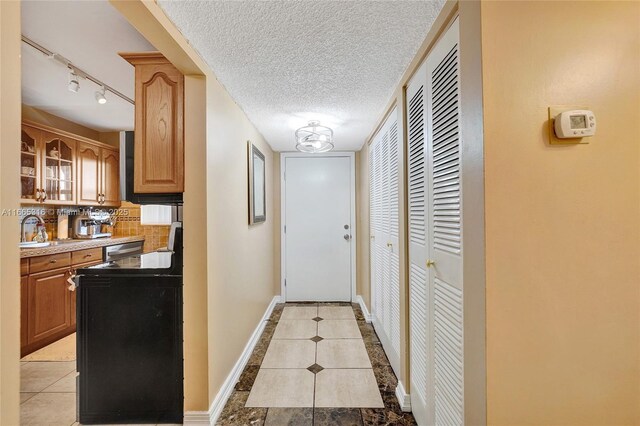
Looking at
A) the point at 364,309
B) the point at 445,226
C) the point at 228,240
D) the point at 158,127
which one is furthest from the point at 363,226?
the point at 158,127

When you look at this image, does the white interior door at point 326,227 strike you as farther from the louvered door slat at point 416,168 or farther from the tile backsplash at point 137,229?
the louvered door slat at point 416,168

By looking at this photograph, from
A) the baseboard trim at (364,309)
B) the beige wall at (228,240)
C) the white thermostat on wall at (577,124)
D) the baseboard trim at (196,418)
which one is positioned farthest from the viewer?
the baseboard trim at (364,309)

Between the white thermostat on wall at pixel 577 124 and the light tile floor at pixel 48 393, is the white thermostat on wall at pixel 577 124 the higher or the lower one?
the higher one

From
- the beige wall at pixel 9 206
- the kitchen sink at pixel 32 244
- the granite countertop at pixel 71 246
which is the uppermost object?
the beige wall at pixel 9 206

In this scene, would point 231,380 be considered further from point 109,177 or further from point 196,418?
point 109,177

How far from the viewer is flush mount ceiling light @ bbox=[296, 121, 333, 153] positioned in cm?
280

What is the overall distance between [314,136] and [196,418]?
7.73ft

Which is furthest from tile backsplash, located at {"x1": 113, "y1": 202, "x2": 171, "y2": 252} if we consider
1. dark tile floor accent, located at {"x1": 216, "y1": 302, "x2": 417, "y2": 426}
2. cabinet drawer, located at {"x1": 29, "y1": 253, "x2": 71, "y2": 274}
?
dark tile floor accent, located at {"x1": 216, "y1": 302, "x2": 417, "y2": 426}

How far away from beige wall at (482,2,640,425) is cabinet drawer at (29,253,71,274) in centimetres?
353

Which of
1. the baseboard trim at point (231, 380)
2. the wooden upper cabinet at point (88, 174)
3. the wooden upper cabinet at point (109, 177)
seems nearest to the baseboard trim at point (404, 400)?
the baseboard trim at point (231, 380)

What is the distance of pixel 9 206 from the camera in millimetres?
606

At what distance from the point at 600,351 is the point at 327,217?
3295 millimetres

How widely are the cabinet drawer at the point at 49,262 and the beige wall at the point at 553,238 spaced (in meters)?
3.53

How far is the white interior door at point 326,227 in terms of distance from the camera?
4102 mm
